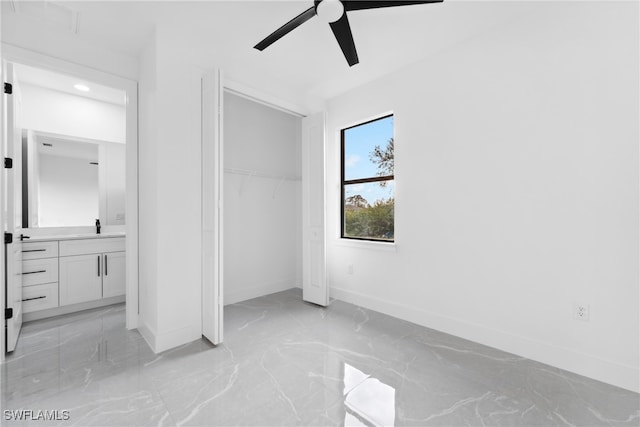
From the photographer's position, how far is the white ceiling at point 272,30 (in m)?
2.12

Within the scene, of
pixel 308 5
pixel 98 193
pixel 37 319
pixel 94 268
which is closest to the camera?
pixel 308 5

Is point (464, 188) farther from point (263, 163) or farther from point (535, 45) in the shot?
point (263, 163)

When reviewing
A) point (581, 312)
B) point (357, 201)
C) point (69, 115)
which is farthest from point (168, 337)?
point (581, 312)

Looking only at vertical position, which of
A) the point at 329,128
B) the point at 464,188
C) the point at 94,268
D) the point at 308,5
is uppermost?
the point at 308,5

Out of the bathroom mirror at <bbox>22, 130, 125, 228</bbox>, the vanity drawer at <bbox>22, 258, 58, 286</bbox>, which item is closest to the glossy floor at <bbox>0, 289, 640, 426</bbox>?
the vanity drawer at <bbox>22, 258, 58, 286</bbox>

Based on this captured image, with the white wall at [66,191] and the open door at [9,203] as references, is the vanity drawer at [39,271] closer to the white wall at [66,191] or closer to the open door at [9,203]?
the white wall at [66,191]

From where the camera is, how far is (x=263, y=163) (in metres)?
3.89

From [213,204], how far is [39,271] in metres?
2.13

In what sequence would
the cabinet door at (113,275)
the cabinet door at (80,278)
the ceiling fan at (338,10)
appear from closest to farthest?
the ceiling fan at (338,10), the cabinet door at (80,278), the cabinet door at (113,275)

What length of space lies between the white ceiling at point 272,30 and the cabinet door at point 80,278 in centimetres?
220

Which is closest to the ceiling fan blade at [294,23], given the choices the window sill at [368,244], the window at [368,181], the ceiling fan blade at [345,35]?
the ceiling fan blade at [345,35]

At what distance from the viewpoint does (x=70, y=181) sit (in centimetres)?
345

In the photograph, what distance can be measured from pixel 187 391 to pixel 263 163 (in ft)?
9.06

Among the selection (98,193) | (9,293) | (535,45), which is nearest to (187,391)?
(9,293)
